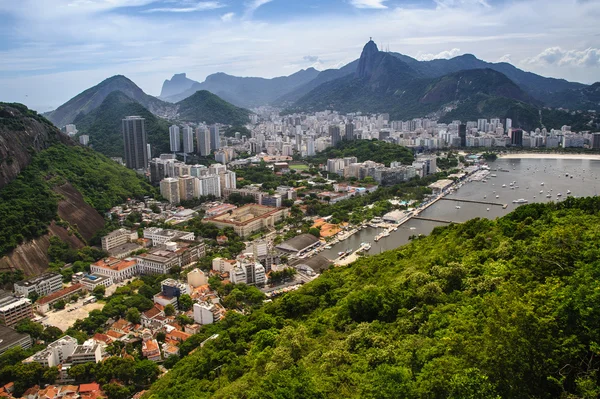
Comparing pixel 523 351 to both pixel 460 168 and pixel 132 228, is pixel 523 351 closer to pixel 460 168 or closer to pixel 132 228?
pixel 132 228

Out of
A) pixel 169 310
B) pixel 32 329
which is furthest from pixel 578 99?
pixel 32 329

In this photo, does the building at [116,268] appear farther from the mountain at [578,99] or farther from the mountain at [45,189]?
the mountain at [578,99]

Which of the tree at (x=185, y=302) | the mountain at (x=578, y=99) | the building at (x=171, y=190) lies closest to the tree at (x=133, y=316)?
the tree at (x=185, y=302)

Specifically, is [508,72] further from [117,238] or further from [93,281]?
[93,281]

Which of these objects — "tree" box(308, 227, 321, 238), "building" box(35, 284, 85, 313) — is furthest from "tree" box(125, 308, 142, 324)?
"tree" box(308, 227, 321, 238)

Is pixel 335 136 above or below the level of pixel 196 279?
above

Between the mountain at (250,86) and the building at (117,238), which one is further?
the mountain at (250,86)
